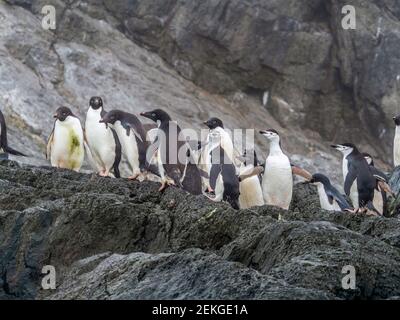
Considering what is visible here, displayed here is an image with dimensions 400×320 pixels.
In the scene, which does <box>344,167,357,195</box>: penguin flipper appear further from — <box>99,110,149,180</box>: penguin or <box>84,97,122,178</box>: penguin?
<box>84,97,122,178</box>: penguin

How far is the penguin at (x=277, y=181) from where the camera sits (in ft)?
42.0

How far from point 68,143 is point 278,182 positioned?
121 inches

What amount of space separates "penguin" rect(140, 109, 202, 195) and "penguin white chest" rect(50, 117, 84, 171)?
2603 millimetres

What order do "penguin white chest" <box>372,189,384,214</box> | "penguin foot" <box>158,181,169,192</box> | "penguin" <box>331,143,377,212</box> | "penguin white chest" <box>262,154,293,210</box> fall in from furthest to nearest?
"penguin white chest" <box>372,189,384,214</box> < "penguin white chest" <box>262,154,293,210</box> < "penguin" <box>331,143,377,212</box> < "penguin foot" <box>158,181,169,192</box>

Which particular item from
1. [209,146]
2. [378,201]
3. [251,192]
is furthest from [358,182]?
[209,146]

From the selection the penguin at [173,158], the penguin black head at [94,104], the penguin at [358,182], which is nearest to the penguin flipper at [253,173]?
the penguin at [358,182]

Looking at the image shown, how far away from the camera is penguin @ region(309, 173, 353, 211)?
41.4 feet

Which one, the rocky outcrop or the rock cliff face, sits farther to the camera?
the rock cliff face

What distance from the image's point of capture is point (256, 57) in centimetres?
2631

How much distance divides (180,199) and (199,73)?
1740cm

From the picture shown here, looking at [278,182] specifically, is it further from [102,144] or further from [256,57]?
[256,57]

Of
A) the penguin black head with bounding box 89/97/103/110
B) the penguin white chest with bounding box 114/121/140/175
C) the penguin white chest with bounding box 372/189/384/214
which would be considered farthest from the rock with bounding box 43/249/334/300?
the penguin black head with bounding box 89/97/103/110

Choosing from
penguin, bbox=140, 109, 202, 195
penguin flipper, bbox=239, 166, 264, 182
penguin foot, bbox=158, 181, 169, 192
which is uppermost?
penguin, bbox=140, 109, 202, 195
